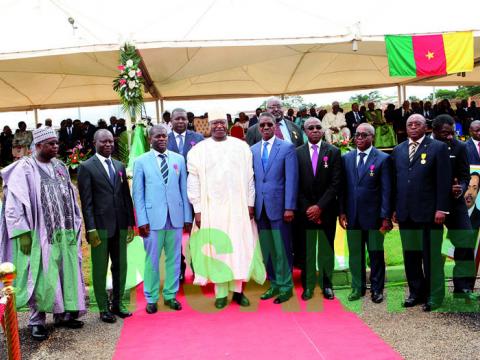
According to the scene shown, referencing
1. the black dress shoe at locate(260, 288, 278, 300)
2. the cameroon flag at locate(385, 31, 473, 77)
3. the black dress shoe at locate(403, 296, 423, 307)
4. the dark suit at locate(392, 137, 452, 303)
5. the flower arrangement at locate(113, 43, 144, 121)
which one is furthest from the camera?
the cameroon flag at locate(385, 31, 473, 77)

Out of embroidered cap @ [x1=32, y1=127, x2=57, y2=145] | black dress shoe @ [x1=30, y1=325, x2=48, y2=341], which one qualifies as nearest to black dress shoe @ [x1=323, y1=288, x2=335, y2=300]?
black dress shoe @ [x1=30, y1=325, x2=48, y2=341]

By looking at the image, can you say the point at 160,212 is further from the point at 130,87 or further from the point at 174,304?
the point at 130,87

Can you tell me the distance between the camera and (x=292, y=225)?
20.4 ft

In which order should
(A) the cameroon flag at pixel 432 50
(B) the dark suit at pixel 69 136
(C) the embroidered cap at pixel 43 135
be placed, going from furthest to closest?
(B) the dark suit at pixel 69 136, (A) the cameroon flag at pixel 432 50, (C) the embroidered cap at pixel 43 135

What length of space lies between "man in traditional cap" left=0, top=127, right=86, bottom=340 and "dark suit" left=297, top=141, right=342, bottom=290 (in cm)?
237

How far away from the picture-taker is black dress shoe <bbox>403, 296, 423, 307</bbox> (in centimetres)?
532

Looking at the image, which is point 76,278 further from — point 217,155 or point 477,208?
point 477,208

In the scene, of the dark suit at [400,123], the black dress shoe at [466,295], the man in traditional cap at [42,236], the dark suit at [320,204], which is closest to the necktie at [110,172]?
the man in traditional cap at [42,236]

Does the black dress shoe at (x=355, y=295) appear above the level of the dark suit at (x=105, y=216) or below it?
below

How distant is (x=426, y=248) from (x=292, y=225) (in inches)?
62.4

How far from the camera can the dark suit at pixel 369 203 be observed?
17.6ft

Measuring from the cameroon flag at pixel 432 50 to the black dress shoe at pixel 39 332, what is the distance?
295 inches

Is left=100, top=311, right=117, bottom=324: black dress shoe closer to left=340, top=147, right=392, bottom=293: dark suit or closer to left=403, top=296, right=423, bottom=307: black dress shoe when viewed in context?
left=340, top=147, right=392, bottom=293: dark suit

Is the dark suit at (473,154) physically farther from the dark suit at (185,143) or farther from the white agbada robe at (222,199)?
the dark suit at (185,143)
